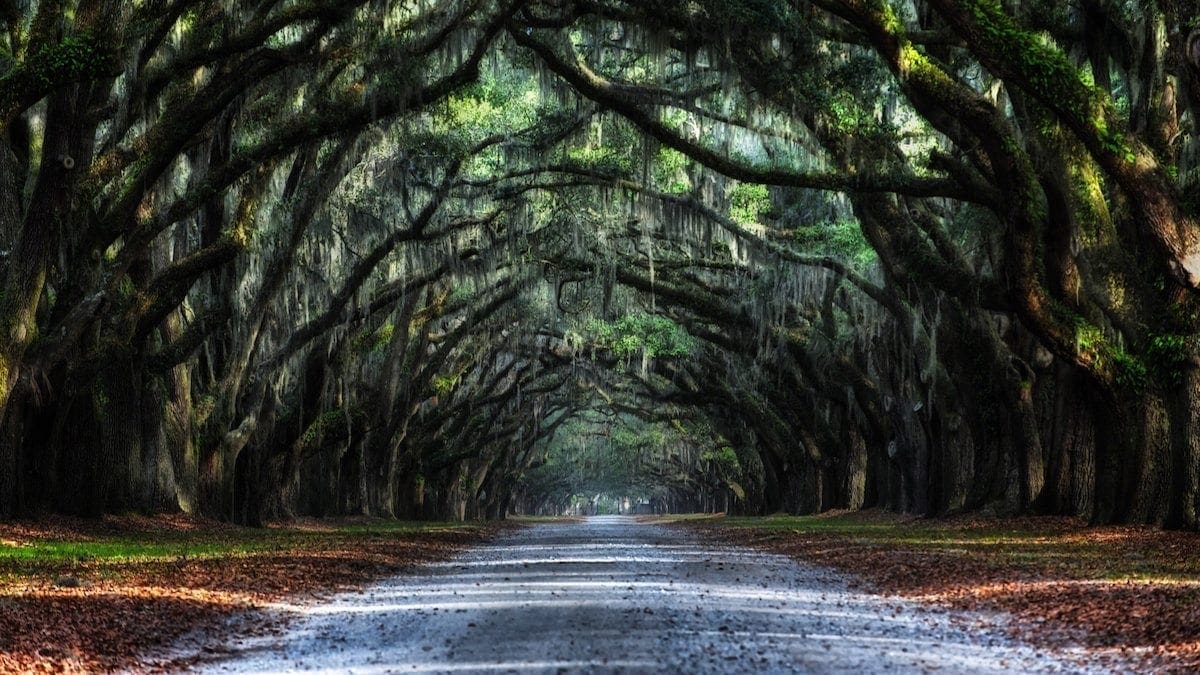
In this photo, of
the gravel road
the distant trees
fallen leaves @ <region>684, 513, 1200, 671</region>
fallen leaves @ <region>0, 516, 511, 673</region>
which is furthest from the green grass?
fallen leaves @ <region>684, 513, 1200, 671</region>

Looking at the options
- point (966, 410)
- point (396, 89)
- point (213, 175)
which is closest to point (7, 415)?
point (213, 175)

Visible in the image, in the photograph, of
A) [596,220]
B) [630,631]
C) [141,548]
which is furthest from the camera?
[596,220]

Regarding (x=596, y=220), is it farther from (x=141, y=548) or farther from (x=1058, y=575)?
(x=1058, y=575)

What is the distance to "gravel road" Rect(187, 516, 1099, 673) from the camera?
779 centimetres

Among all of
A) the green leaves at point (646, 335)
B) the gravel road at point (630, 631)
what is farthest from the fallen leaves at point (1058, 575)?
the green leaves at point (646, 335)

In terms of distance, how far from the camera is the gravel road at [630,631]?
7.79 metres

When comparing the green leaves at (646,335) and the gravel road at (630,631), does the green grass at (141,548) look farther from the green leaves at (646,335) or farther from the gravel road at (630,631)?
the green leaves at (646,335)

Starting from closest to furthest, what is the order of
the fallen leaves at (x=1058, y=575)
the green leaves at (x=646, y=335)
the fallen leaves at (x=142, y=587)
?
the fallen leaves at (x=142, y=587) < the fallen leaves at (x=1058, y=575) < the green leaves at (x=646, y=335)

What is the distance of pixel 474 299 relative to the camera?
35688 millimetres

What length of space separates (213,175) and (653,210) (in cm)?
1016

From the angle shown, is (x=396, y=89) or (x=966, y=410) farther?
(x=966, y=410)

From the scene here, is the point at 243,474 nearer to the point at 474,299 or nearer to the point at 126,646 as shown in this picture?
the point at 474,299

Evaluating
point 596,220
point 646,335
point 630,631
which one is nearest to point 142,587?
point 630,631

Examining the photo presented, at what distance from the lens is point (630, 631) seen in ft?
30.0
